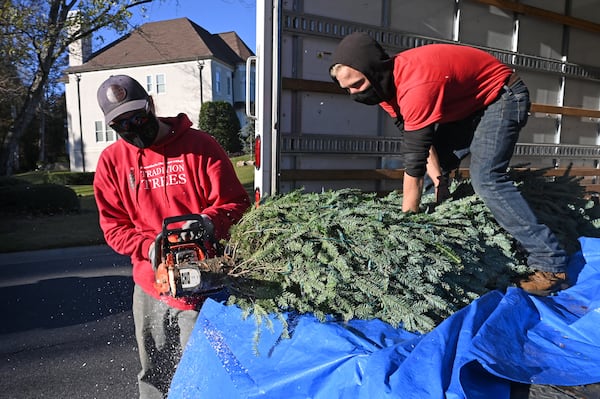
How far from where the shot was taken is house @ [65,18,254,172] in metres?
28.4

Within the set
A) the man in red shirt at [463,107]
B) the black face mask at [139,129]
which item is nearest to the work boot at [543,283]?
the man in red shirt at [463,107]

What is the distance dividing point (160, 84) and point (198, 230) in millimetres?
29246

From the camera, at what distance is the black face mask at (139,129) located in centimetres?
211

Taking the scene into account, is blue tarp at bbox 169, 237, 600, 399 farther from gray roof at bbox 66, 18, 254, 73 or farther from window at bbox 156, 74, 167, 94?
window at bbox 156, 74, 167, 94

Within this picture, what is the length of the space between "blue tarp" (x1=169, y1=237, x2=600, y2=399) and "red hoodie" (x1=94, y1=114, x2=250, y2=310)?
0.56m

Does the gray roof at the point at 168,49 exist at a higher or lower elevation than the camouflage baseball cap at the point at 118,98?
higher

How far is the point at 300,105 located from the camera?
3707 millimetres

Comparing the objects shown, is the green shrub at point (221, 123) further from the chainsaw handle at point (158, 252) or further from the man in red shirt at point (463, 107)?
the chainsaw handle at point (158, 252)

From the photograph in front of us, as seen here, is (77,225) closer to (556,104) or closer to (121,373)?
(121,373)

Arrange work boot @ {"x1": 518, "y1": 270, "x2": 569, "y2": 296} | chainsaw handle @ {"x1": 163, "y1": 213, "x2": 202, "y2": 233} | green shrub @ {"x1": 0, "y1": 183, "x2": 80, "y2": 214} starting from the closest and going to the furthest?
1. chainsaw handle @ {"x1": 163, "y1": 213, "x2": 202, "y2": 233}
2. work boot @ {"x1": 518, "y1": 270, "x2": 569, "y2": 296}
3. green shrub @ {"x1": 0, "y1": 183, "x2": 80, "y2": 214}

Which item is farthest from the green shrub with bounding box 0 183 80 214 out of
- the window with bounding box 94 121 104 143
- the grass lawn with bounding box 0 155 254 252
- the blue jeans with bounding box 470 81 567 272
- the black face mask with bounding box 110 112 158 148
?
the window with bounding box 94 121 104 143

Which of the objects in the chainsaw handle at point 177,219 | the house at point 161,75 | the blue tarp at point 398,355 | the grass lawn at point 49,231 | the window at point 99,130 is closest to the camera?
the blue tarp at point 398,355

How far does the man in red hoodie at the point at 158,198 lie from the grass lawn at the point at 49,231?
5943 millimetres

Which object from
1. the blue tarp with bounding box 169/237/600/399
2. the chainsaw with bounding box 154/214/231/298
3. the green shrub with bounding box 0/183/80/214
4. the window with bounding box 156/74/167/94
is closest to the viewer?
the blue tarp with bounding box 169/237/600/399
